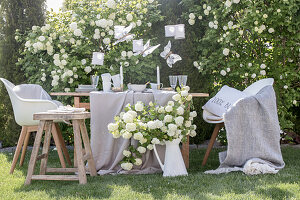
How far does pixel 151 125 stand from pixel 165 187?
1.54 feet

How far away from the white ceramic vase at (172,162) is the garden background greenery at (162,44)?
1.42m

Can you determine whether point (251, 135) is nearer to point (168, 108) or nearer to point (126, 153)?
point (168, 108)

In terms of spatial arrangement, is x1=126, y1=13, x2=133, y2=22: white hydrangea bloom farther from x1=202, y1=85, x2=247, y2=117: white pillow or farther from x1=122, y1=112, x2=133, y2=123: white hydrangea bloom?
x1=122, y1=112, x2=133, y2=123: white hydrangea bloom

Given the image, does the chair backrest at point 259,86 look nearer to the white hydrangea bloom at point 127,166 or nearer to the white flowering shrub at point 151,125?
the white flowering shrub at point 151,125

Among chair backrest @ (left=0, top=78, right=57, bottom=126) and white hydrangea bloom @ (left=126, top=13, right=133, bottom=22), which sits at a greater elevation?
white hydrangea bloom @ (left=126, top=13, right=133, bottom=22)

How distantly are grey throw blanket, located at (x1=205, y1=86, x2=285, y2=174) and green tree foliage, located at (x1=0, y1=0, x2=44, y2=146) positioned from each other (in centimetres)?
267

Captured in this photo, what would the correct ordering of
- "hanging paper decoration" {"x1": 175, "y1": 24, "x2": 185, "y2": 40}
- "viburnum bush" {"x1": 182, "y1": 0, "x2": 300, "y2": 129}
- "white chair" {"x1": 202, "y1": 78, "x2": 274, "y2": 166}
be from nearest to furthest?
1. "white chair" {"x1": 202, "y1": 78, "x2": 274, "y2": 166}
2. "viburnum bush" {"x1": 182, "y1": 0, "x2": 300, "y2": 129}
3. "hanging paper decoration" {"x1": 175, "y1": 24, "x2": 185, "y2": 40}

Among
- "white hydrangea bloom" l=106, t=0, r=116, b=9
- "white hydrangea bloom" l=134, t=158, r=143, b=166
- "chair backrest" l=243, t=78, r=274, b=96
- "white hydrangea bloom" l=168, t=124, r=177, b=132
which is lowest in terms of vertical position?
"white hydrangea bloom" l=134, t=158, r=143, b=166

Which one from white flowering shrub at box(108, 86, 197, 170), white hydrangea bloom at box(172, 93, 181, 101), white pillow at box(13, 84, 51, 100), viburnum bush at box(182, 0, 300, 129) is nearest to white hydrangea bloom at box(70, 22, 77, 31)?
white pillow at box(13, 84, 51, 100)

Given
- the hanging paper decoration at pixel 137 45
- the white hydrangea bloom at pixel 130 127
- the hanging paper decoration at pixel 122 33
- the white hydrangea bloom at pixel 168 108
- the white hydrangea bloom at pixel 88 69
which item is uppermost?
the hanging paper decoration at pixel 122 33

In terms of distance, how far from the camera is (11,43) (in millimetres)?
4578

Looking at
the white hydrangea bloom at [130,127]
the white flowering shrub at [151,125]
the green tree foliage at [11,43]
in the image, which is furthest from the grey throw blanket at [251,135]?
the green tree foliage at [11,43]

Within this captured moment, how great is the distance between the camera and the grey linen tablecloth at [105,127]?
3115mm

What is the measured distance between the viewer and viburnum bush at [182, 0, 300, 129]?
3.89 metres
